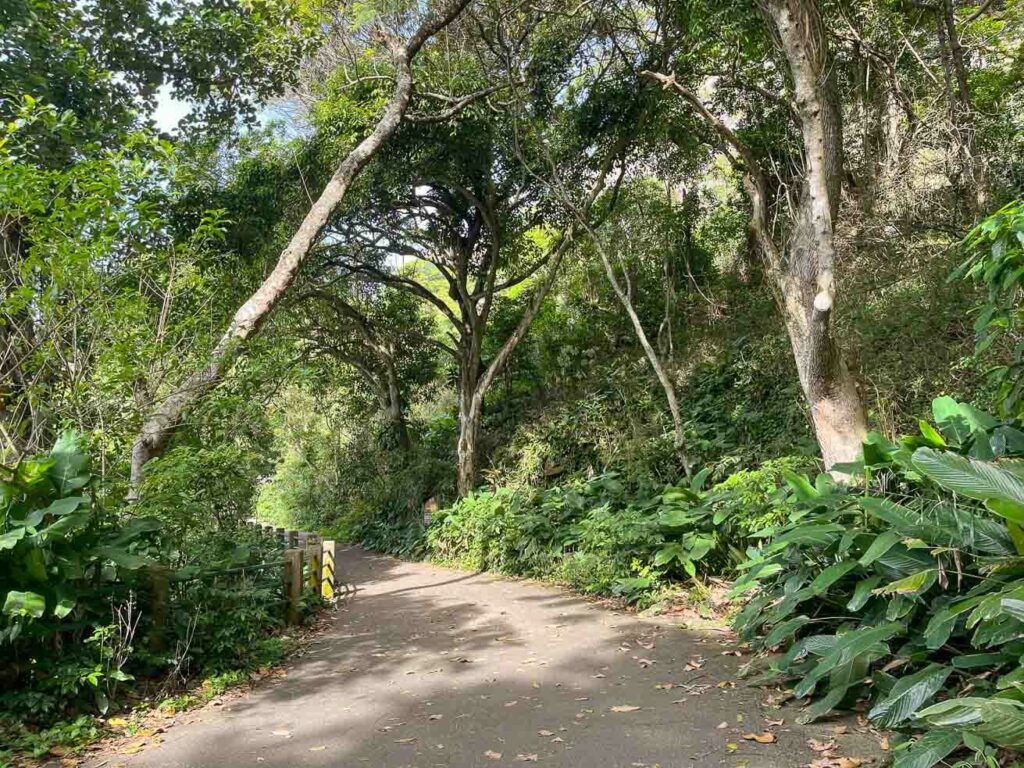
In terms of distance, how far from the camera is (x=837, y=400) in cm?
617

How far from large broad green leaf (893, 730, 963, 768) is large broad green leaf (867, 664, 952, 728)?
430mm

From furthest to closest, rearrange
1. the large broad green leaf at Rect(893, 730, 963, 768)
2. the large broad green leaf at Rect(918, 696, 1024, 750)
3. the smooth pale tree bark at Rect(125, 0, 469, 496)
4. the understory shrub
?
the smooth pale tree bark at Rect(125, 0, 469, 496) → the understory shrub → the large broad green leaf at Rect(893, 730, 963, 768) → the large broad green leaf at Rect(918, 696, 1024, 750)

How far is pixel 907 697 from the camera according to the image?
11.2 ft

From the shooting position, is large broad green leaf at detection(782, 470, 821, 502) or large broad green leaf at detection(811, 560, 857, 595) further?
large broad green leaf at detection(782, 470, 821, 502)

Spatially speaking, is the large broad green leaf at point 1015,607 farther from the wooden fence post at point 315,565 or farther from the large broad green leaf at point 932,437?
the wooden fence post at point 315,565

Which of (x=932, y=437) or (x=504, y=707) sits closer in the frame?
(x=932, y=437)

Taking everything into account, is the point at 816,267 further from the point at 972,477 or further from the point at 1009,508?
the point at 1009,508

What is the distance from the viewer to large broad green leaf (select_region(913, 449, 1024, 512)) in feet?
10.2

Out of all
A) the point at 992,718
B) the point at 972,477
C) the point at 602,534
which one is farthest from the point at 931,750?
the point at 602,534

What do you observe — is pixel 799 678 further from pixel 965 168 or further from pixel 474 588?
pixel 965 168

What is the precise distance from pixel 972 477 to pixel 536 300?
1069 cm

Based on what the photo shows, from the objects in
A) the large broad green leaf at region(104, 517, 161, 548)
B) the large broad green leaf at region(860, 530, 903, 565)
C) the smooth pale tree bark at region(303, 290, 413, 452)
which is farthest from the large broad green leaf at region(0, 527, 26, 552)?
the smooth pale tree bark at region(303, 290, 413, 452)

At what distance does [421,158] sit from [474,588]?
24.8 ft

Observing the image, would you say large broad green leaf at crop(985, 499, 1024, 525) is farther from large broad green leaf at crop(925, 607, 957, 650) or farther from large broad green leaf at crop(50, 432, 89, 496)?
large broad green leaf at crop(50, 432, 89, 496)
